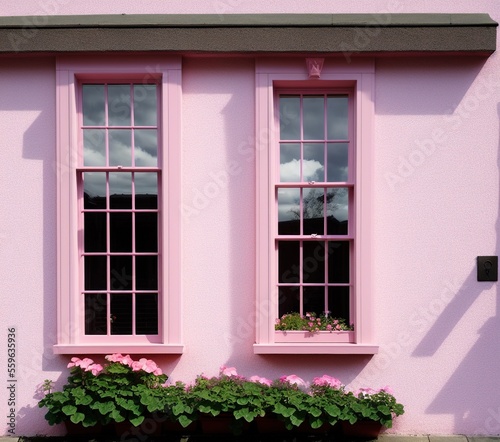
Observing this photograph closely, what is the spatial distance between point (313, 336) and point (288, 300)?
1.48 feet

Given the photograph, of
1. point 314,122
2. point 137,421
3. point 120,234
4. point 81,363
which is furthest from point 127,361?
point 314,122

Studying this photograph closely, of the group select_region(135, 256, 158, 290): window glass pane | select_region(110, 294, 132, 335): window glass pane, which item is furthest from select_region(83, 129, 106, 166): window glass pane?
select_region(110, 294, 132, 335): window glass pane

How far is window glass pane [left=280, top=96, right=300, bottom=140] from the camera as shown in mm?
5234

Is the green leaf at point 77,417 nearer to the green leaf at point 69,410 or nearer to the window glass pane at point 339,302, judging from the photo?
the green leaf at point 69,410

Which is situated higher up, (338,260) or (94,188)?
(94,188)

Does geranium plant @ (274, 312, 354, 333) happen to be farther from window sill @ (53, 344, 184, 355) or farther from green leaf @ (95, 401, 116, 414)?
green leaf @ (95, 401, 116, 414)

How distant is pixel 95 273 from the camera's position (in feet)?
17.0

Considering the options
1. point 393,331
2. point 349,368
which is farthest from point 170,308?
point 393,331

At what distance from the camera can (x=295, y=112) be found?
17.2 feet

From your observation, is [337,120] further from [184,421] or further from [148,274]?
[184,421]

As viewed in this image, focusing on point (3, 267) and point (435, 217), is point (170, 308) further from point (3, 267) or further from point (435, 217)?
point (435, 217)

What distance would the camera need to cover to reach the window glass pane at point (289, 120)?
523cm

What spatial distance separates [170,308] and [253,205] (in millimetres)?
1361

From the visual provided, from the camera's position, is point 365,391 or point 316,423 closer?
point 316,423
